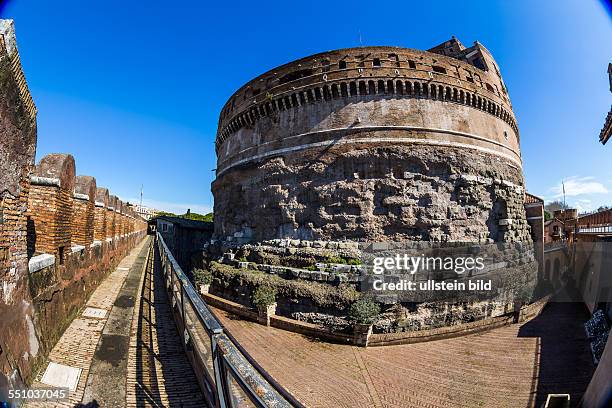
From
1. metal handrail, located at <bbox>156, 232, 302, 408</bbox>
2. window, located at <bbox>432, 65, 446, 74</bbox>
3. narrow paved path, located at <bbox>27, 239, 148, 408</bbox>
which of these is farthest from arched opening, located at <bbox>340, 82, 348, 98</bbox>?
metal handrail, located at <bbox>156, 232, 302, 408</bbox>

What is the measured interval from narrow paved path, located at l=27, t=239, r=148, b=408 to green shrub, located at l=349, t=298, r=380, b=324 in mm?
7457

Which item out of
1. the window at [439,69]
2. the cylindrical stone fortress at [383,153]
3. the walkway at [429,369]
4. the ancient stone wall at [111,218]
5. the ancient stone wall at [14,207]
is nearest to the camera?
the ancient stone wall at [14,207]

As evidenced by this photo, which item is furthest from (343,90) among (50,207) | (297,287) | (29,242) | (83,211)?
(29,242)

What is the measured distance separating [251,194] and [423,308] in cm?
1170

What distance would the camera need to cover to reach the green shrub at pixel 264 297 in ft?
37.8

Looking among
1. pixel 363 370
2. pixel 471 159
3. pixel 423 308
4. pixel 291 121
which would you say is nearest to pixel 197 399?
pixel 363 370

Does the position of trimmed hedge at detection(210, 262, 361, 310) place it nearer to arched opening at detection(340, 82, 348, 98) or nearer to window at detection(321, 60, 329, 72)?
arched opening at detection(340, 82, 348, 98)

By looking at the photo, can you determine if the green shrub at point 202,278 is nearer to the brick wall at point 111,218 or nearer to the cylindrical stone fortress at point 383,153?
the cylindrical stone fortress at point 383,153

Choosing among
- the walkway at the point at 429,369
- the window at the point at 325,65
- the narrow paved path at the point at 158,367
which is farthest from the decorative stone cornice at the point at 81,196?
the window at the point at 325,65

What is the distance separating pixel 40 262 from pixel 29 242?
78cm

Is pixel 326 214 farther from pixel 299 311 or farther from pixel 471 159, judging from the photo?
pixel 471 159

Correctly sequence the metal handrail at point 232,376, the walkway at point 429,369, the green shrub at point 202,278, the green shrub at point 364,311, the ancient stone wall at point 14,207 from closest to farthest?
the metal handrail at point 232,376 < the ancient stone wall at point 14,207 < the walkway at point 429,369 < the green shrub at point 364,311 < the green shrub at point 202,278

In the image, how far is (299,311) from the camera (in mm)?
12055

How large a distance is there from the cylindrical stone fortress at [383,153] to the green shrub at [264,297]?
4415mm
